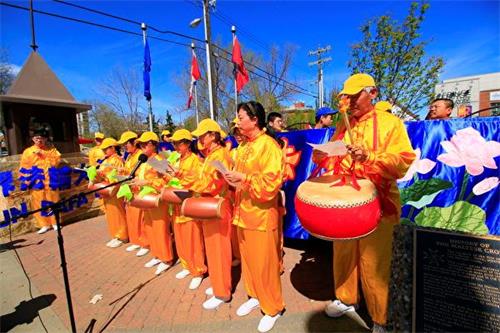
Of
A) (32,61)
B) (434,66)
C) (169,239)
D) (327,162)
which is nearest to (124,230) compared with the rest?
(169,239)

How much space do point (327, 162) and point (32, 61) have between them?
28.9 ft

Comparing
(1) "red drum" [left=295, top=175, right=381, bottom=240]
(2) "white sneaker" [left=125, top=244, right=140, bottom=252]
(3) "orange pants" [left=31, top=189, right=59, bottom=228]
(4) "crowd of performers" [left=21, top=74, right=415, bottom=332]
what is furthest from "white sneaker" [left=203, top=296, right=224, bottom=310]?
(3) "orange pants" [left=31, top=189, right=59, bottom=228]

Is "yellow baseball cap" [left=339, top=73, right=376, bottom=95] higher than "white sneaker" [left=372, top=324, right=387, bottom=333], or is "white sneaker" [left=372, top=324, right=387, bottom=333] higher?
"yellow baseball cap" [left=339, top=73, right=376, bottom=95]

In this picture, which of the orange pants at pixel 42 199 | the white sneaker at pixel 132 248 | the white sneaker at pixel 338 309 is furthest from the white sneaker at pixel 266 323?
the orange pants at pixel 42 199

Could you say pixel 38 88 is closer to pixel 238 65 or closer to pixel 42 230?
pixel 42 230

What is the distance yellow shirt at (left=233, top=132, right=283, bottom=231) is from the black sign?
1.13 metres

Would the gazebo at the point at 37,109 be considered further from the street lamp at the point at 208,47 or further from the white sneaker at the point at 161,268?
the white sneaker at the point at 161,268

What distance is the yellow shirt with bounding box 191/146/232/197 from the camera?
2.88 meters

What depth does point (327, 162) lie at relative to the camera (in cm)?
227

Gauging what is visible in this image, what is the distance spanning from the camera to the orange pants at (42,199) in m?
6.30

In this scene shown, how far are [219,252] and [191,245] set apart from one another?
67 cm

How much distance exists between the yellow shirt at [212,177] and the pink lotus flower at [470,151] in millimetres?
2407

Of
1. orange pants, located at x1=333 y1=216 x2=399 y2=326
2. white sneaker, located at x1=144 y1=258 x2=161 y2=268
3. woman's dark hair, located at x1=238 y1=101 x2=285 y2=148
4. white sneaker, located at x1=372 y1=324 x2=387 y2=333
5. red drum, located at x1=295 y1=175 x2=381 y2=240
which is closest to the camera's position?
red drum, located at x1=295 y1=175 x2=381 y2=240

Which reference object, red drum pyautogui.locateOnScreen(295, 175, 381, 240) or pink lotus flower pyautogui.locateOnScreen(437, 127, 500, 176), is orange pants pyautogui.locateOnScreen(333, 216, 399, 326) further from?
pink lotus flower pyautogui.locateOnScreen(437, 127, 500, 176)
